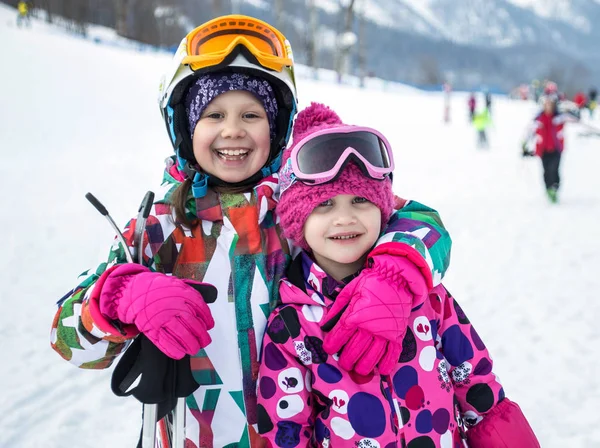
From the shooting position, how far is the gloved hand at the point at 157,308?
129 cm

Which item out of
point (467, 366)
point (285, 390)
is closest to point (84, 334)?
point (285, 390)

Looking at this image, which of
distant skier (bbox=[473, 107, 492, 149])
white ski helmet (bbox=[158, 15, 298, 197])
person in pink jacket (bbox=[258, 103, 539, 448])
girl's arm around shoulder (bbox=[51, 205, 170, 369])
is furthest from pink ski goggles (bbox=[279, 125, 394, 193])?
distant skier (bbox=[473, 107, 492, 149])

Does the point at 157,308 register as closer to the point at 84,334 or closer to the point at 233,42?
the point at 84,334

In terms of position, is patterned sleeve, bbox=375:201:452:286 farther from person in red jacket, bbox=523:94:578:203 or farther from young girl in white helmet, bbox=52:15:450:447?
person in red jacket, bbox=523:94:578:203

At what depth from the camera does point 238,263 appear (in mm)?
1646

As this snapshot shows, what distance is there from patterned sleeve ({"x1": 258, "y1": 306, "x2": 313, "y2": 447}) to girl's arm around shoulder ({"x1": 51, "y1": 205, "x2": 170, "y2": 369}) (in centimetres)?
44

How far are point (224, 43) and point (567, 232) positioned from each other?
566 cm

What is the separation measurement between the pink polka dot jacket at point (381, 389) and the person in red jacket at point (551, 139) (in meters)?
6.71

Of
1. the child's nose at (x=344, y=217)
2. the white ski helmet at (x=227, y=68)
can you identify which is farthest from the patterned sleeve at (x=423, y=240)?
the white ski helmet at (x=227, y=68)

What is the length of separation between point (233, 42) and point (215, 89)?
18cm

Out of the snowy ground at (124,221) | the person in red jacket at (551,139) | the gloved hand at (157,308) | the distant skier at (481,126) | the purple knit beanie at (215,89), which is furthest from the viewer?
the distant skier at (481,126)

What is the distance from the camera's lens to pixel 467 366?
162 centimetres

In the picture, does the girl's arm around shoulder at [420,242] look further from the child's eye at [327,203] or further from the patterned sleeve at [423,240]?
the child's eye at [327,203]

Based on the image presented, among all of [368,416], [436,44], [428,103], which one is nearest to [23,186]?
[368,416]
